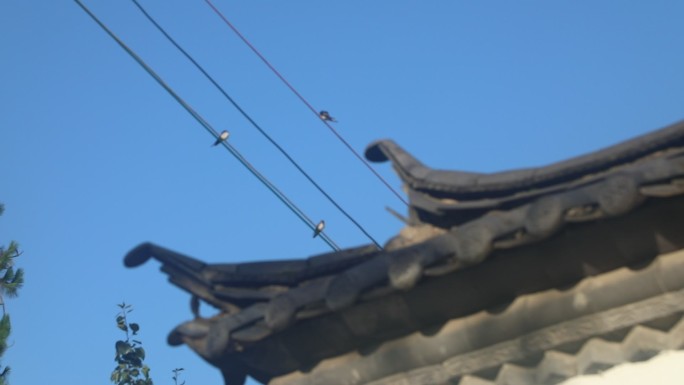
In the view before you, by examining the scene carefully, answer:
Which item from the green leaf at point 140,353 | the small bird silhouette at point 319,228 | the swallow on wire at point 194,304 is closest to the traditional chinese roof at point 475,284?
the swallow on wire at point 194,304

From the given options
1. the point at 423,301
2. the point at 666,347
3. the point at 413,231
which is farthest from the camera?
the point at 413,231

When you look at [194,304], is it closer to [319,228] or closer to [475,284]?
[475,284]

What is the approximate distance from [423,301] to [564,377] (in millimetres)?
887

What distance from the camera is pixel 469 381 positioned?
593 centimetres

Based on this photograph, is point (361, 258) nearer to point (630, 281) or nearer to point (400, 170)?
point (400, 170)

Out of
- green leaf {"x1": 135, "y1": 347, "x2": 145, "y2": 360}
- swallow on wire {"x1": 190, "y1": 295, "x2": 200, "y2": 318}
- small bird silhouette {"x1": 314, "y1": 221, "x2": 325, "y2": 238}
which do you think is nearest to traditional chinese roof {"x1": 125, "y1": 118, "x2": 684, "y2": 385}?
swallow on wire {"x1": 190, "y1": 295, "x2": 200, "y2": 318}

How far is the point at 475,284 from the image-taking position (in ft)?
18.5

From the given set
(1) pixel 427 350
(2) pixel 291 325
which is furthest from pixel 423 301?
(2) pixel 291 325

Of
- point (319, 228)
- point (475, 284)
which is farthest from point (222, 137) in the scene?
point (475, 284)

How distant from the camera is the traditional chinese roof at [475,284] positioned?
5203mm

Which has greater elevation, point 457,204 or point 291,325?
point 457,204

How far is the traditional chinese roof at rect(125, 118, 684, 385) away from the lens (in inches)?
205

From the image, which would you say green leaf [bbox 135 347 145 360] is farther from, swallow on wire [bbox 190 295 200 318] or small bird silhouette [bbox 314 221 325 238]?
swallow on wire [bbox 190 295 200 318]

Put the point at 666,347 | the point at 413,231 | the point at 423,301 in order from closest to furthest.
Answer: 1. the point at 666,347
2. the point at 423,301
3. the point at 413,231
